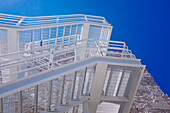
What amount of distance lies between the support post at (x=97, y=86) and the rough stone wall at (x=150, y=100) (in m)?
1.70

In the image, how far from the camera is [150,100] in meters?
4.30

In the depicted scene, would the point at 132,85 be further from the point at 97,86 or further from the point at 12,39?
the point at 12,39

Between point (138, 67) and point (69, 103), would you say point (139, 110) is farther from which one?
point (69, 103)

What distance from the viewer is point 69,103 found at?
2.22 m

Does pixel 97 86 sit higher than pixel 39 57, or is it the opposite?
pixel 39 57

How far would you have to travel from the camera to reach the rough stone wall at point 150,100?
395 centimetres

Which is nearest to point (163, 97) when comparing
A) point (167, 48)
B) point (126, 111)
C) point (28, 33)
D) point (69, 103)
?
point (167, 48)

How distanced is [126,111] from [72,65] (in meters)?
1.21

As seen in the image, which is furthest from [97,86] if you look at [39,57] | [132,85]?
[39,57]

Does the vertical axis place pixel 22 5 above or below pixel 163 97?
above

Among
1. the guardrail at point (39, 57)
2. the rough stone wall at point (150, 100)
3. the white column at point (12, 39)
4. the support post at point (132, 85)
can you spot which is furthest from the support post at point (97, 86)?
the white column at point (12, 39)

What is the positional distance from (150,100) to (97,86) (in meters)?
2.56

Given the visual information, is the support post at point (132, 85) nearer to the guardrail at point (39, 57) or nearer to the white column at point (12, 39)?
the guardrail at point (39, 57)

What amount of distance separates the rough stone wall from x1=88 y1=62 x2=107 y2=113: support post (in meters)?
1.70
